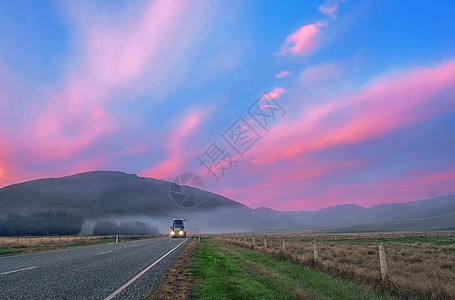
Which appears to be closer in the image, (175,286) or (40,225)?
(175,286)

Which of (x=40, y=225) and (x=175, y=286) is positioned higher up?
(x=40, y=225)

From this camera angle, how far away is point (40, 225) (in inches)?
5704

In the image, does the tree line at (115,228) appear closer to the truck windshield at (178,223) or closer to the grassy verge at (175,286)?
the truck windshield at (178,223)

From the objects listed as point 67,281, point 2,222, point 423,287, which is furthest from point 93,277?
point 2,222

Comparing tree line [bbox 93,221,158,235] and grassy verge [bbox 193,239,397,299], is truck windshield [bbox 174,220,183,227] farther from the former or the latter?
tree line [bbox 93,221,158,235]

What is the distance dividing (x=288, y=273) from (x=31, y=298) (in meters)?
9.11

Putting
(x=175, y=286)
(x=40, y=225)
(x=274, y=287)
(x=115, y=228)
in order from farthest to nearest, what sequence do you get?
(x=115, y=228) → (x=40, y=225) → (x=274, y=287) → (x=175, y=286)

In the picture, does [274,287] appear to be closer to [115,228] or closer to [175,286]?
[175,286]

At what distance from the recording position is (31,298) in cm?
703

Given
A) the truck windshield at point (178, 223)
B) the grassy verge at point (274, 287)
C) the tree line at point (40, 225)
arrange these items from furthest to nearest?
the tree line at point (40, 225), the truck windshield at point (178, 223), the grassy verge at point (274, 287)

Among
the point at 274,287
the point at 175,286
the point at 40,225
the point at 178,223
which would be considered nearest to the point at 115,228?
the point at 40,225

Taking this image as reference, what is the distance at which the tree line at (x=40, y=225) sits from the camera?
449ft

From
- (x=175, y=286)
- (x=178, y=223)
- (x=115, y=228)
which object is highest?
(x=178, y=223)

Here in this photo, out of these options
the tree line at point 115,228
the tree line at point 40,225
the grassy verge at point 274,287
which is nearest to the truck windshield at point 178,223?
the grassy verge at point 274,287
